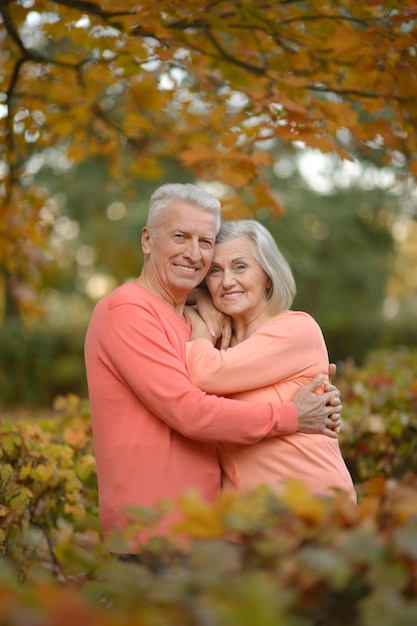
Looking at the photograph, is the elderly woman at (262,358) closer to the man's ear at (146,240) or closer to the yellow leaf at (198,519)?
the man's ear at (146,240)

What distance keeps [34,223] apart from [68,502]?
11.0 ft

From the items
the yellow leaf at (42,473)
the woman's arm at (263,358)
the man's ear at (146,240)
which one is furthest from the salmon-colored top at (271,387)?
the yellow leaf at (42,473)

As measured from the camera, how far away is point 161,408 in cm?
275

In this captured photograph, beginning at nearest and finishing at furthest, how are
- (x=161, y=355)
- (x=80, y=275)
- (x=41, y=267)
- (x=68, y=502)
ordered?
(x=161, y=355), (x=68, y=502), (x=41, y=267), (x=80, y=275)

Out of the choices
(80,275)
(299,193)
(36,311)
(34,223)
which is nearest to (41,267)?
(36,311)

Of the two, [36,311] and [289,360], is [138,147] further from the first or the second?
[289,360]

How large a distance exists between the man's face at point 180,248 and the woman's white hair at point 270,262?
0.14 metres

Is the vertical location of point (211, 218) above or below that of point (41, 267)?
above

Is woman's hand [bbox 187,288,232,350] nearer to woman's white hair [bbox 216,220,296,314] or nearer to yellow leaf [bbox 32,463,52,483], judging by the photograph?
woman's white hair [bbox 216,220,296,314]

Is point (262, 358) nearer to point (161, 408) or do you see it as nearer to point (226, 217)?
point (161, 408)

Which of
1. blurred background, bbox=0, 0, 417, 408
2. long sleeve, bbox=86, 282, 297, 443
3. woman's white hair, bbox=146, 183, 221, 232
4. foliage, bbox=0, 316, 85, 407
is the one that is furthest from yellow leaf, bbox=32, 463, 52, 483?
foliage, bbox=0, 316, 85, 407

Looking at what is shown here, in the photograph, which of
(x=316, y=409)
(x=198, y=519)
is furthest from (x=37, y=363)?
(x=198, y=519)

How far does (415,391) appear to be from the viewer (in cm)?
487

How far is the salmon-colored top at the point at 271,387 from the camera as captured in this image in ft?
9.51
